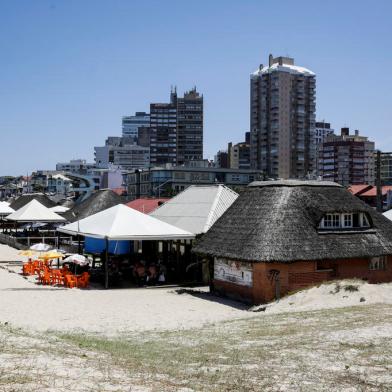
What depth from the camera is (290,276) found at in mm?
23938

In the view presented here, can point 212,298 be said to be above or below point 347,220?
below

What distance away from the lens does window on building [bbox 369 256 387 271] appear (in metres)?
26.7

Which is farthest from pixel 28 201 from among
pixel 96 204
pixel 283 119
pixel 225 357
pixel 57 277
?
pixel 283 119

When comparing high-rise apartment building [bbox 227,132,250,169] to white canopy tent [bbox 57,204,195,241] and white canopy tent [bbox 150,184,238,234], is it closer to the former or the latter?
white canopy tent [bbox 150,184,238,234]

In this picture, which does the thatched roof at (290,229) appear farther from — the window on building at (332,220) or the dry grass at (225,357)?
the dry grass at (225,357)

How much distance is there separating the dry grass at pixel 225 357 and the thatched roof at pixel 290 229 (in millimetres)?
5863

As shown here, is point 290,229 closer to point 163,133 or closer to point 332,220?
point 332,220

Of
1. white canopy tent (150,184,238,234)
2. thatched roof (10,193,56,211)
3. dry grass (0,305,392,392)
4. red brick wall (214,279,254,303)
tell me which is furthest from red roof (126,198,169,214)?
dry grass (0,305,392,392)

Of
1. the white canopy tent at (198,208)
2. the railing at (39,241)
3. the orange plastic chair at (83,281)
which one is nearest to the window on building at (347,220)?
the white canopy tent at (198,208)

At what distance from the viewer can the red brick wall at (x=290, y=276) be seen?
23.7 meters

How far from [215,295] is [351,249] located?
6220mm

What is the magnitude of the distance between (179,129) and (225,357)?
177 metres

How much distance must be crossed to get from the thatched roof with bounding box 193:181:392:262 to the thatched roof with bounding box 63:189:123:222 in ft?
72.2

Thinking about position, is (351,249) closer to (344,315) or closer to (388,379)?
(344,315)
